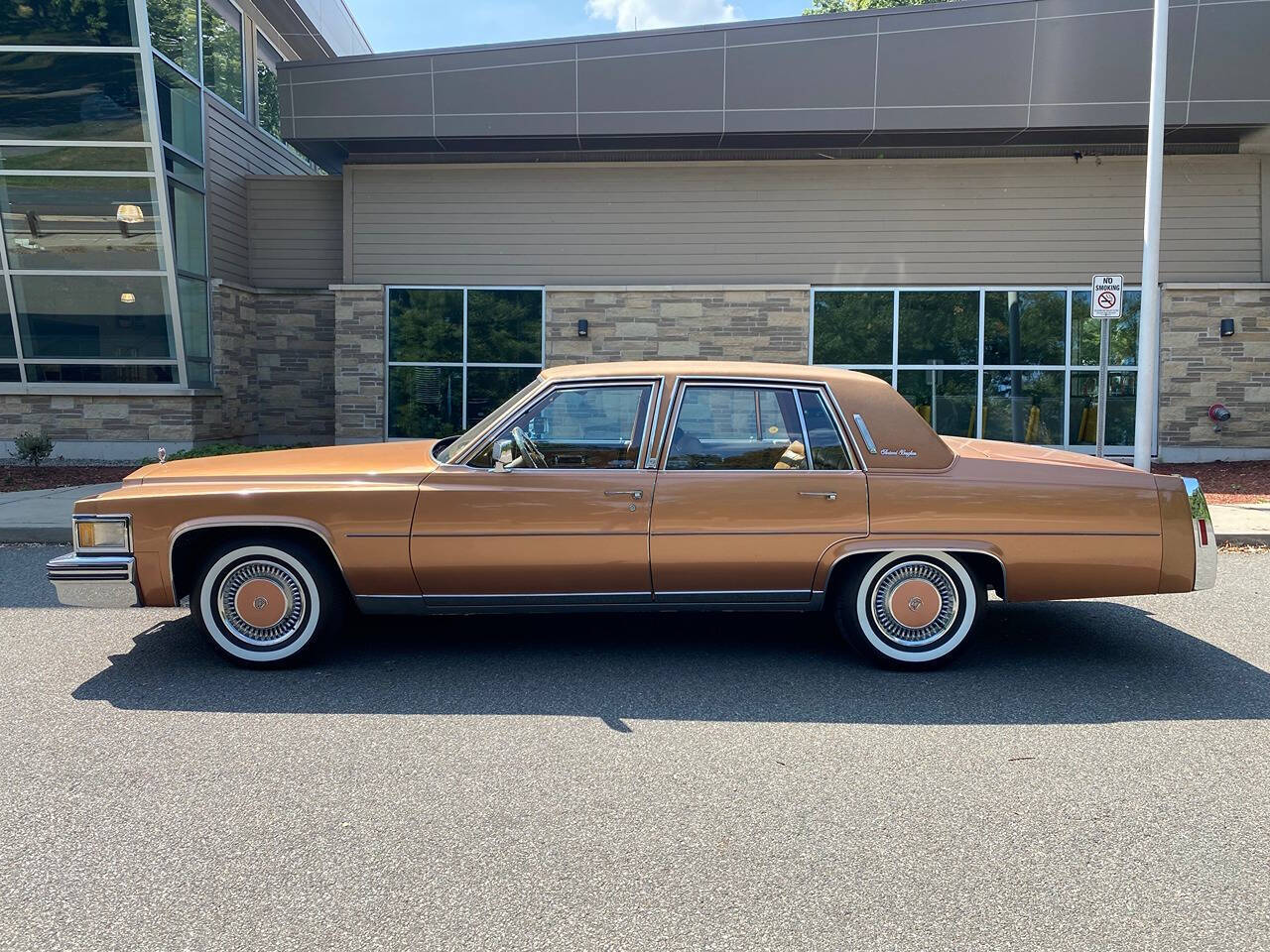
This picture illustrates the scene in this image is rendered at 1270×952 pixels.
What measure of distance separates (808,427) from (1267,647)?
2.91 m

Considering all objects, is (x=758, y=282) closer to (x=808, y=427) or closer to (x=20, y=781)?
(x=808, y=427)

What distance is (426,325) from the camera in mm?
15469

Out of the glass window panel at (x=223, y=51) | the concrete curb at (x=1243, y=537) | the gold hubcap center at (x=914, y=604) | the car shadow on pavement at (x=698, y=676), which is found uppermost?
the glass window panel at (x=223, y=51)

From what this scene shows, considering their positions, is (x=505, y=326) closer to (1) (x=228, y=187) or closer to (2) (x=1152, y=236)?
(1) (x=228, y=187)

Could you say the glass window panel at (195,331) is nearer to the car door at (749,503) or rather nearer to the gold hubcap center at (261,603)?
the gold hubcap center at (261,603)

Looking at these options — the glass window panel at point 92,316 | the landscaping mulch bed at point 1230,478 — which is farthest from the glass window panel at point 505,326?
the landscaping mulch bed at point 1230,478

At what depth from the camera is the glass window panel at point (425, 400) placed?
50.9ft

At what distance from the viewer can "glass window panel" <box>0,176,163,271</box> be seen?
45.6 feet

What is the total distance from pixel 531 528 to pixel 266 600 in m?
1.41

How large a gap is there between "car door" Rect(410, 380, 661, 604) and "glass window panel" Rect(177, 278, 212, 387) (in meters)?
11.3

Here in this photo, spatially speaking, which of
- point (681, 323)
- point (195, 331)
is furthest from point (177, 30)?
point (681, 323)

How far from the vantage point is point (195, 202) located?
1534 cm

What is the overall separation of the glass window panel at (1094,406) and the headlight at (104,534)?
13.6 metres

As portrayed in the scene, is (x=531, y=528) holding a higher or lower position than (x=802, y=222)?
lower
